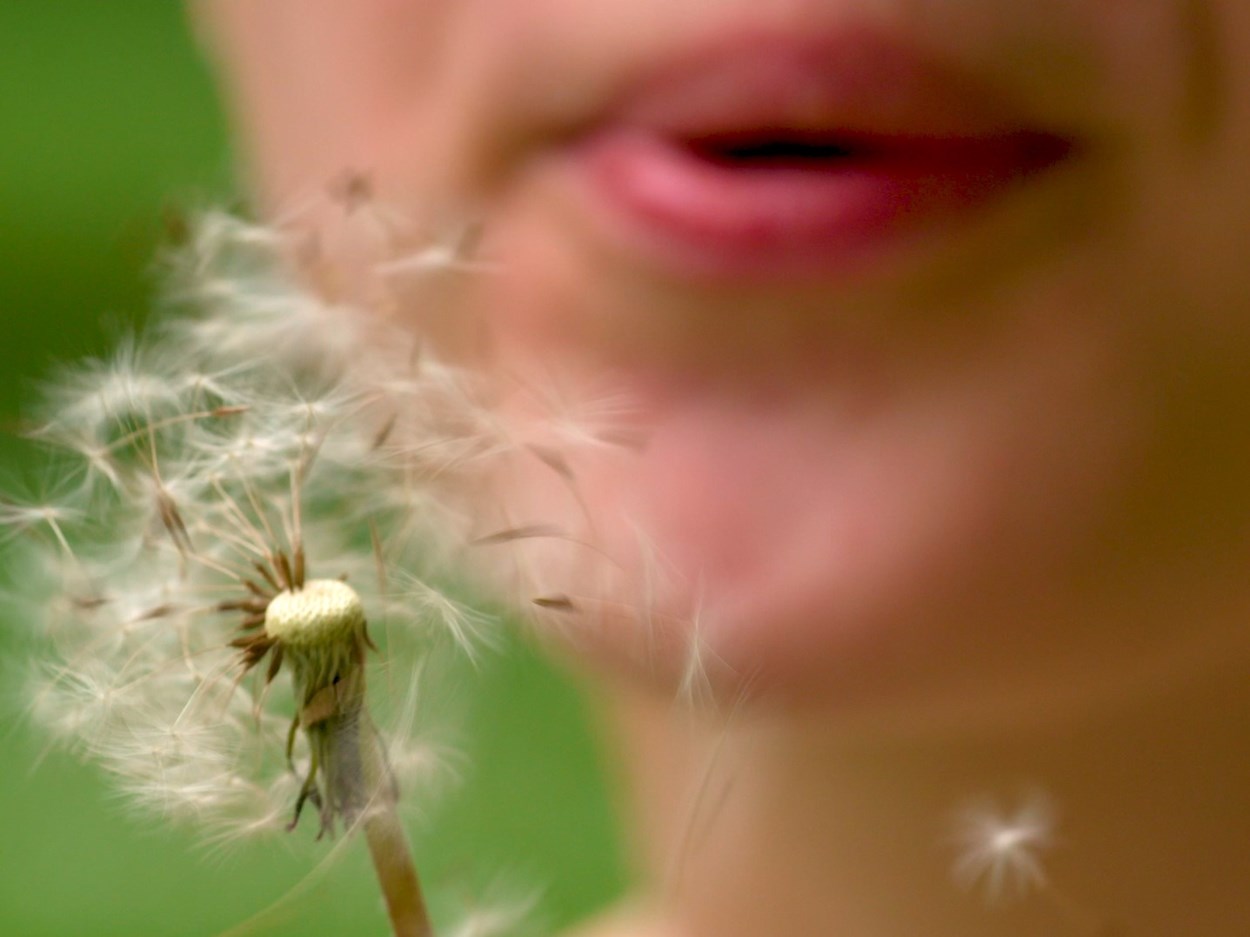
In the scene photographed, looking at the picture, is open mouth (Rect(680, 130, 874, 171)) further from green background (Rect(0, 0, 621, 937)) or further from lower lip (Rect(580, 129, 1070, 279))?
green background (Rect(0, 0, 621, 937))

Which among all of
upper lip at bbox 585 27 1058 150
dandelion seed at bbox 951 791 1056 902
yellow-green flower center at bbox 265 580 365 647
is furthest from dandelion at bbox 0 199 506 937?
dandelion seed at bbox 951 791 1056 902

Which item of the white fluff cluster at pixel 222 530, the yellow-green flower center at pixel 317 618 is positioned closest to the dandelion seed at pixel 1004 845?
the white fluff cluster at pixel 222 530

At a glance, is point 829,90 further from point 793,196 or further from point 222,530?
A: point 222,530

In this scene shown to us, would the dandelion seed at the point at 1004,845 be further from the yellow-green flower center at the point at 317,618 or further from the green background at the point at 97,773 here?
the yellow-green flower center at the point at 317,618

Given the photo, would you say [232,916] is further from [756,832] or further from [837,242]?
[837,242]

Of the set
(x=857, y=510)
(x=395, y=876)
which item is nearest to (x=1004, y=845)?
(x=857, y=510)

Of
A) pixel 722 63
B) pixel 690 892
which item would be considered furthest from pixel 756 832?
pixel 722 63

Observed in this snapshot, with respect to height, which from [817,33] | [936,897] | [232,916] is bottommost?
[936,897]
